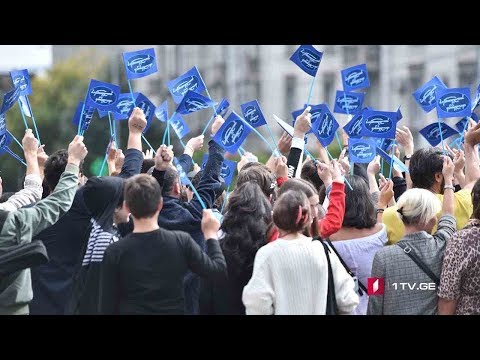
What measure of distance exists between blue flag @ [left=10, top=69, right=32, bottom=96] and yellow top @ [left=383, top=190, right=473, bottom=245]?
2.97 metres

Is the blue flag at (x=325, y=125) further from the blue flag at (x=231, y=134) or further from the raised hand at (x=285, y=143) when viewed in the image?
the blue flag at (x=231, y=134)

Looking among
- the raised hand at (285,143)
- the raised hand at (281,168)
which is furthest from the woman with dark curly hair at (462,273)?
the raised hand at (285,143)

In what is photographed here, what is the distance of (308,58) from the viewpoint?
32.1ft

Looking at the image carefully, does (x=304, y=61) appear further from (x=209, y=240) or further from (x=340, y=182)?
(x=209, y=240)

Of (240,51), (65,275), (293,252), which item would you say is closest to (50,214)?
(65,275)

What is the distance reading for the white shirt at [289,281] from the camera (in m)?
7.12

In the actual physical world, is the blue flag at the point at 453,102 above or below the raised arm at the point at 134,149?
above

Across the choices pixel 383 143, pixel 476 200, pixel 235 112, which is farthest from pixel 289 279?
pixel 383 143

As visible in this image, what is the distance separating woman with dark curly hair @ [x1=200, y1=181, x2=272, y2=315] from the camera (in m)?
7.78

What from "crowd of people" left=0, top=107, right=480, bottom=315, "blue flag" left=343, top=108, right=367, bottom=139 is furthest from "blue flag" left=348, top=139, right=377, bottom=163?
"crowd of people" left=0, top=107, right=480, bottom=315

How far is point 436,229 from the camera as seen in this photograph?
330 inches

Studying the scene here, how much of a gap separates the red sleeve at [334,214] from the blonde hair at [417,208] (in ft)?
1.34

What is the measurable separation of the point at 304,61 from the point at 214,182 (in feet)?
5.40

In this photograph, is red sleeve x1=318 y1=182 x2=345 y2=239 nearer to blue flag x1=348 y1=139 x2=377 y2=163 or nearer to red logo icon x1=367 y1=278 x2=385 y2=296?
red logo icon x1=367 y1=278 x2=385 y2=296
